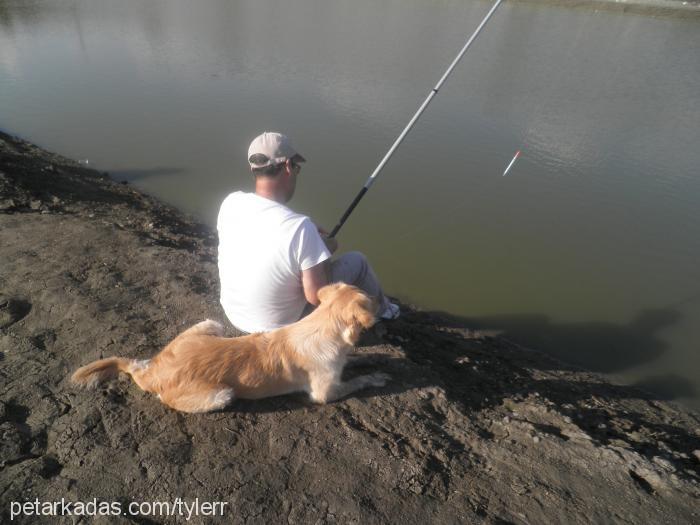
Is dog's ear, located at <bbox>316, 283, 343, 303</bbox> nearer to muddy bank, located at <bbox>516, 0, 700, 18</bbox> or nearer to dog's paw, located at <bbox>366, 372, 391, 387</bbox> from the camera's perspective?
dog's paw, located at <bbox>366, 372, 391, 387</bbox>

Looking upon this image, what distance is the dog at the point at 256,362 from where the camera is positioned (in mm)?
2725

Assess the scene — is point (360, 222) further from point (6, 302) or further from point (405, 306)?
point (6, 302)

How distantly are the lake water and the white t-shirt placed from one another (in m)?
3.64

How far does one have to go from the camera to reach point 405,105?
12430 mm

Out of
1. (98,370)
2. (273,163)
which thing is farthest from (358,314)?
(98,370)

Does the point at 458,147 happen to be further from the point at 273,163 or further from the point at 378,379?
the point at 273,163

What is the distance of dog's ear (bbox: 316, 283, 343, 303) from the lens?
2.79m

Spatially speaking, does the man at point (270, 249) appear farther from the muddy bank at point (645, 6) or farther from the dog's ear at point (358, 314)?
the muddy bank at point (645, 6)

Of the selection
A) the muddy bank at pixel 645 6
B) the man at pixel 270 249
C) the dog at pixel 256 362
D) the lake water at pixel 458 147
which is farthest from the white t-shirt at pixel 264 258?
the muddy bank at pixel 645 6

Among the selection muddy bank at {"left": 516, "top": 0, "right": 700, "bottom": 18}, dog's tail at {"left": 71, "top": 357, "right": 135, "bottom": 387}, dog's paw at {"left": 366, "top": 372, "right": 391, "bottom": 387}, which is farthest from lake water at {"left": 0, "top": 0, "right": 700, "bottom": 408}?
muddy bank at {"left": 516, "top": 0, "right": 700, "bottom": 18}

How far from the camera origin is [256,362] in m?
2.82

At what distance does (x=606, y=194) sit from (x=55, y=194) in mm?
10343

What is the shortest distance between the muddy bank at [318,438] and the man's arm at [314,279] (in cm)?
83

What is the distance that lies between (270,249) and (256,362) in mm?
769
